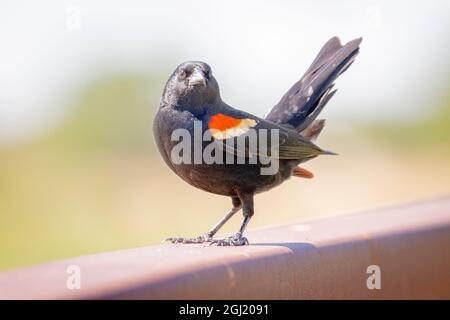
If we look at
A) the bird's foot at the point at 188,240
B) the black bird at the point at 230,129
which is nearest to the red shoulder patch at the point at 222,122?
the black bird at the point at 230,129

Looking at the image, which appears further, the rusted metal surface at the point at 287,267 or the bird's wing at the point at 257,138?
the bird's wing at the point at 257,138

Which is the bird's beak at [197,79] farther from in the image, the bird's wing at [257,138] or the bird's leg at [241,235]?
the bird's leg at [241,235]

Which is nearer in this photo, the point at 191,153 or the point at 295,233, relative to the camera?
the point at 295,233

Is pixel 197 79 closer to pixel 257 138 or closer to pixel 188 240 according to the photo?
pixel 257 138

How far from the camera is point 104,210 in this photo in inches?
449

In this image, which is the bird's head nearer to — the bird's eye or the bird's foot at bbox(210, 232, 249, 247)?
the bird's eye

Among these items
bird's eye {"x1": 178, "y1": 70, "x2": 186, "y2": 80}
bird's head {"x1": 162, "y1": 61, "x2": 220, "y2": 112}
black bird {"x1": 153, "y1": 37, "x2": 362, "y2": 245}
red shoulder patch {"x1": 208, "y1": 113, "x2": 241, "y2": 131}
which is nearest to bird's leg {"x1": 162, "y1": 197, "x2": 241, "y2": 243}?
black bird {"x1": 153, "y1": 37, "x2": 362, "y2": 245}

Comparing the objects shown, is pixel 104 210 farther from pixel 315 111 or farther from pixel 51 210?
pixel 315 111

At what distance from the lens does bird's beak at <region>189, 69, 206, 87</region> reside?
4.51m

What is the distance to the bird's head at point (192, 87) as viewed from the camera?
178 inches

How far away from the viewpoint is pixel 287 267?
9.81ft

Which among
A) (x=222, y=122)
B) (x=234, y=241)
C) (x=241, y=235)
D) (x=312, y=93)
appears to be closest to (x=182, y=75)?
(x=222, y=122)

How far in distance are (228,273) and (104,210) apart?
29.0ft

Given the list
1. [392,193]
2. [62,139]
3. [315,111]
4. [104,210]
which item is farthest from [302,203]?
[315,111]
